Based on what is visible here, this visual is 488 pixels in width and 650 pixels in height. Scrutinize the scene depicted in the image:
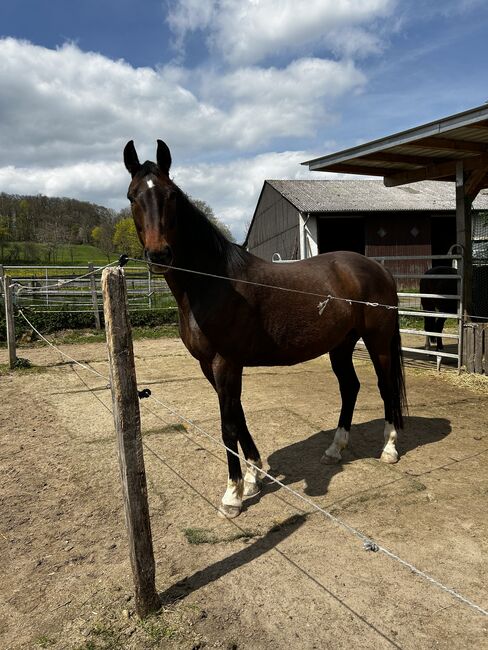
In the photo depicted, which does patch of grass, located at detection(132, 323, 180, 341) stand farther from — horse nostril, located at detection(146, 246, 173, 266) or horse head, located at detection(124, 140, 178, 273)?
horse nostril, located at detection(146, 246, 173, 266)

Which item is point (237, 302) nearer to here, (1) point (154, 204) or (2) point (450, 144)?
(1) point (154, 204)

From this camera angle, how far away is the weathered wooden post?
1.95 meters

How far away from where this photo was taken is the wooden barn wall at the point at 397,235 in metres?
20.3

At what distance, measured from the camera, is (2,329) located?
35.4 ft

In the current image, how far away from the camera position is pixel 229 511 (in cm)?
296

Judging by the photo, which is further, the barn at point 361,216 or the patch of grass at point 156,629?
the barn at point 361,216

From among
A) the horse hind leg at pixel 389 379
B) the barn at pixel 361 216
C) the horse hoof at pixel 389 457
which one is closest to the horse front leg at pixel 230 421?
the horse hoof at pixel 389 457

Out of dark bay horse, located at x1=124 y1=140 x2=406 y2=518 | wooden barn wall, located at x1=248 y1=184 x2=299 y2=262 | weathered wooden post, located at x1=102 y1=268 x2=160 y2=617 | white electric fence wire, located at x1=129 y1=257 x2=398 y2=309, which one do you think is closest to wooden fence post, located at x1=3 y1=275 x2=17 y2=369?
dark bay horse, located at x1=124 y1=140 x2=406 y2=518

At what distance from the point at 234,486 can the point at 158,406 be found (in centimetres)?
272

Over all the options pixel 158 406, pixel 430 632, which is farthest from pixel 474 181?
pixel 430 632

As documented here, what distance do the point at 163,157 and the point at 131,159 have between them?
0.19 metres

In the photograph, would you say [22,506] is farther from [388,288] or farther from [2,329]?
[2,329]

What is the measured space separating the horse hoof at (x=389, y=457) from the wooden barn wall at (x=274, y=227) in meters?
17.4

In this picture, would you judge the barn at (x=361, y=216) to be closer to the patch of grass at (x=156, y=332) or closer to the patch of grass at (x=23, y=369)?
the patch of grass at (x=156, y=332)
